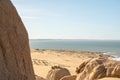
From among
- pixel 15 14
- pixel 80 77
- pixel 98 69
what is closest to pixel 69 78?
pixel 80 77

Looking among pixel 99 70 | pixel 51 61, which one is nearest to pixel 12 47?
pixel 99 70

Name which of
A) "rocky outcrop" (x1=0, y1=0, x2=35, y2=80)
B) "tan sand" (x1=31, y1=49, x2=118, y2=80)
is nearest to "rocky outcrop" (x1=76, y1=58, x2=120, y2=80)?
"rocky outcrop" (x1=0, y1=0, x2=35, y2=80)

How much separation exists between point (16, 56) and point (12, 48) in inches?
8.3

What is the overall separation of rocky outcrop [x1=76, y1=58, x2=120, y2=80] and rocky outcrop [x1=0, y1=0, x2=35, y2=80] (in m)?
6.35

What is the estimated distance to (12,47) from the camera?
6.20m

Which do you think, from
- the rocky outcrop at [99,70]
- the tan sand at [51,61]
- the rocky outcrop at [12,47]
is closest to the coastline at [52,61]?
the tan sand at [51,61]

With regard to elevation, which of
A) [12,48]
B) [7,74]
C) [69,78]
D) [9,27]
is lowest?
[69,78]

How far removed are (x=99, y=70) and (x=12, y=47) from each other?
24.2ft

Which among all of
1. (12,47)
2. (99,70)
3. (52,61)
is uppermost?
(12,47)

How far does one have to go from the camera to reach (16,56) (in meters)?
6.31

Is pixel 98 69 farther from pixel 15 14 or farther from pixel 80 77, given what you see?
pixel 15 14

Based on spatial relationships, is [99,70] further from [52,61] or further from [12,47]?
[52,61]

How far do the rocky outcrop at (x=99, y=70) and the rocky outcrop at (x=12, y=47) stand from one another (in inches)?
250

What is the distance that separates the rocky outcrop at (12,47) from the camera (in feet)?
19.1
